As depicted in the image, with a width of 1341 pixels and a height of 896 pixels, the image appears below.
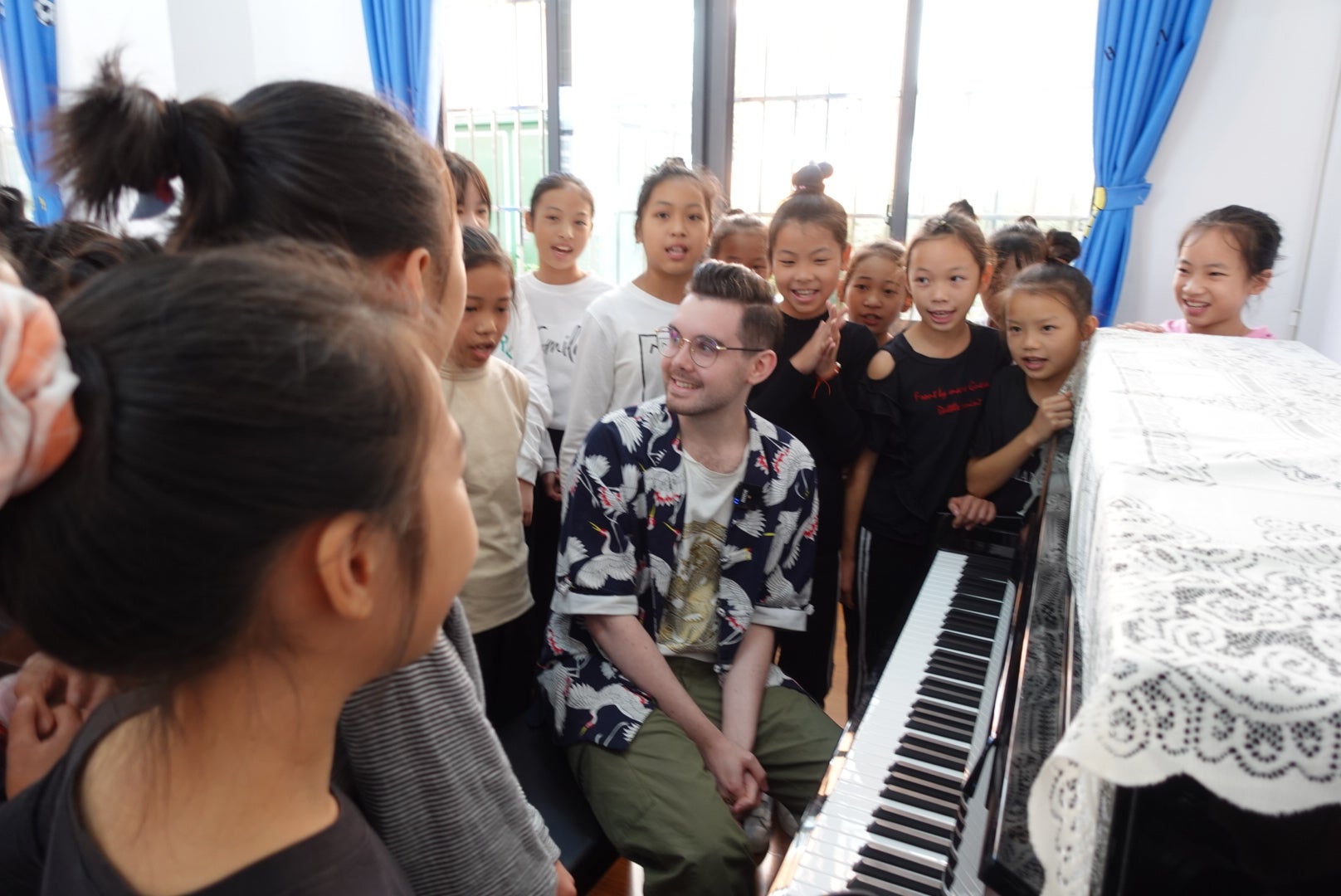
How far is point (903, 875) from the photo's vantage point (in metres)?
0.92

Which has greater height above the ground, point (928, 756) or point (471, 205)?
point (471, 205)

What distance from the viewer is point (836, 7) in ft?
13.6

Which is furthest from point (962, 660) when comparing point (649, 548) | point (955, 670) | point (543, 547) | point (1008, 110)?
point (1008, 110)

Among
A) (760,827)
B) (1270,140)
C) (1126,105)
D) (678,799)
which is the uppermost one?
(1126,105)

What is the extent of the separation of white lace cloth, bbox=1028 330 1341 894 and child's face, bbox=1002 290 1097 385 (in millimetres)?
888

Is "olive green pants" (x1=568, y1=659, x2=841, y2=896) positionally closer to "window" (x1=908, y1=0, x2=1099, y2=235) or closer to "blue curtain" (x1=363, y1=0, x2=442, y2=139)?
"window" (x1=908, y1=0, x2=1099, y2=235)

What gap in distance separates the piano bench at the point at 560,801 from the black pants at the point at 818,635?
702 mm

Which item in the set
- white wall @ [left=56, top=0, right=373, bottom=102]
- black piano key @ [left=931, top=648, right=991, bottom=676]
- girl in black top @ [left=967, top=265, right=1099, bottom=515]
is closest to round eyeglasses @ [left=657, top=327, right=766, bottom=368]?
girl in black top @ [left=967, top=265, right=1099, bottom=515]

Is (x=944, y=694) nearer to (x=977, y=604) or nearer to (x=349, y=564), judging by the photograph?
(x=977, y=604)

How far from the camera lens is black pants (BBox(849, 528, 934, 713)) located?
1938 mm

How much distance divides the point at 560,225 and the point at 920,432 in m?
1.35

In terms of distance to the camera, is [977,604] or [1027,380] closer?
[977,604]

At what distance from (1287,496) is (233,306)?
0.89 metres

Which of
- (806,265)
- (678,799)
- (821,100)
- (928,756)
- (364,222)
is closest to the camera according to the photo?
(364,222)
